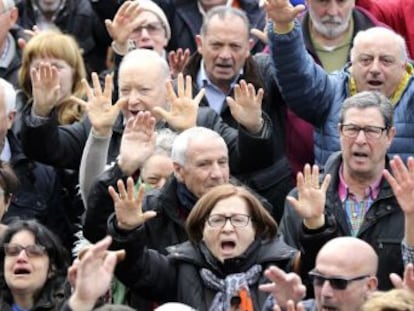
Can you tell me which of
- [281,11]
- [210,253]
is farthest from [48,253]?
[281,11]

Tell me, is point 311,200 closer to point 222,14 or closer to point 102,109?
point 102,109

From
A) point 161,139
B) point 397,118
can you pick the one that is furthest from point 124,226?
point 397,118

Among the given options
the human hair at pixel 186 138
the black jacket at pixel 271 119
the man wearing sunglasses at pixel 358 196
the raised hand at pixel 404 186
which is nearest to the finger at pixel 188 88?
the human hair at pixel 186 138

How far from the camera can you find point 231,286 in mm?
9570

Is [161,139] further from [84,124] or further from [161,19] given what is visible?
[161,19]

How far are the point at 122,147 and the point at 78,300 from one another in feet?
5.17

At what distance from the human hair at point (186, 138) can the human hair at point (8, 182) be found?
40.6 inches

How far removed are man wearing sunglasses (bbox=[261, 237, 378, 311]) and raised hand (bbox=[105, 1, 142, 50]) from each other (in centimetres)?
329

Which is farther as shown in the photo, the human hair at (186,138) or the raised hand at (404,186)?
the human hair at (186,138)

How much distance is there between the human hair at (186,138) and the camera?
34.0 feet

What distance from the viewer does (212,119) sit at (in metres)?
11.2

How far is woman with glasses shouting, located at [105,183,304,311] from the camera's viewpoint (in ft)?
31.6

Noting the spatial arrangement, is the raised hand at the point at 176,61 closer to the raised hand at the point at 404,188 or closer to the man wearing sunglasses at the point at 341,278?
the raised hand at the point at 404,188

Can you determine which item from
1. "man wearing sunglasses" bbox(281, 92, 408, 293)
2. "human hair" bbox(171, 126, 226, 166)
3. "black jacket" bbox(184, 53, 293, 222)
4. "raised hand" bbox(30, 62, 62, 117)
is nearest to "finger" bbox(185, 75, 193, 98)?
"human hair" bbox(171, 126, 226, 166)
